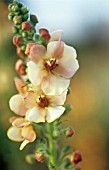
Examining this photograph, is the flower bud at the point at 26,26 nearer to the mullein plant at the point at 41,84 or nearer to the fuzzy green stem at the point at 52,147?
the mullein plant at the point at 41,84

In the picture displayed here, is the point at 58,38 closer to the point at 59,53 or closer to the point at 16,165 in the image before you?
the point at 59,53

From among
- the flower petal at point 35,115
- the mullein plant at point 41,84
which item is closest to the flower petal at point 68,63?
the mullein plant at point 41,84

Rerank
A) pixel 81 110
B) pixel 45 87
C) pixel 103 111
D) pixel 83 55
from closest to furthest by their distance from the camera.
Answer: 1. pixel 45 87
2. pixel 81 110
3. pixel 103 111
4. pixel 83 55

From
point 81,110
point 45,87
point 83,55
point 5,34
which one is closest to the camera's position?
point 45,87

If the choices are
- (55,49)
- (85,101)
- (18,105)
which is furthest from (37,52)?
(85,101)

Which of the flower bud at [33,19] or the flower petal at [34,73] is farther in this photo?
the flower bud at [33,19]

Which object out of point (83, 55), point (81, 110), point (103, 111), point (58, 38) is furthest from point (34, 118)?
point (83, 55)

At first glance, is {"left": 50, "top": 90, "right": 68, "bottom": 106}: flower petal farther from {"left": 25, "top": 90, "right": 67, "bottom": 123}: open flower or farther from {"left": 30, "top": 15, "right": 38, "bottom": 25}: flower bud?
{"left": 30, "top": 15, "right": 38, "bottom": 25}: flower bud
